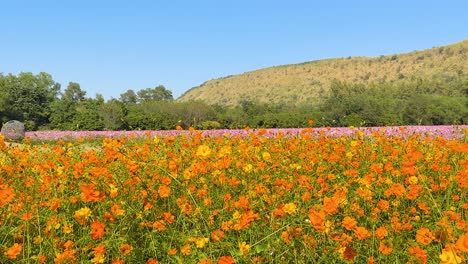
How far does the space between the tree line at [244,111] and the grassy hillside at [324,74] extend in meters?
35.2

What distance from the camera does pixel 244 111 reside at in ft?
164

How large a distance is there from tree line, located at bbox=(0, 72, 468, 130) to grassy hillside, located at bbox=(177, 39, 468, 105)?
35.2 meters

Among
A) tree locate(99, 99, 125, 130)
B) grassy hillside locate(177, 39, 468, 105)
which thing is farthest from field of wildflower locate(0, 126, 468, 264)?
grassy hillside locate(177, 39, 468, 105)

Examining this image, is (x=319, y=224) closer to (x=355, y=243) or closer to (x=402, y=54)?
(x=355, y=243)

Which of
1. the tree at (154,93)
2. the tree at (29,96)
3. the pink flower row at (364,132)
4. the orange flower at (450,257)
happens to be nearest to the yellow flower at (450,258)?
the orange flower at (450,257)

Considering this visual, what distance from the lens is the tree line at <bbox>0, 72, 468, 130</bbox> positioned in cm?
3388

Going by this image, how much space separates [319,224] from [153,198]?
6.81 ft

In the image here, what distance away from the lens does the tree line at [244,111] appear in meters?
33.9

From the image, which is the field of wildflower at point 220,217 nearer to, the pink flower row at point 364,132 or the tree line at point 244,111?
the pink flower row at point 364,132

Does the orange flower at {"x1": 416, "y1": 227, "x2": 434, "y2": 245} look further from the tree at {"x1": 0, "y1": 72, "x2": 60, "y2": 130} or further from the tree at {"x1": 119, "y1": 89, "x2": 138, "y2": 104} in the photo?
the tree at {"x1": 119, "y1": 89, "x2": 138, "y2": 104}

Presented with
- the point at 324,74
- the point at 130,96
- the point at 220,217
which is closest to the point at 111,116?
the point at 220,217

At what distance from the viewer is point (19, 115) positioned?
54.8 meters

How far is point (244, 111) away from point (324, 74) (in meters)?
69.6

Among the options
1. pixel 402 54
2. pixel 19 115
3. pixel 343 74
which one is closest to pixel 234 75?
pixel 343 74
